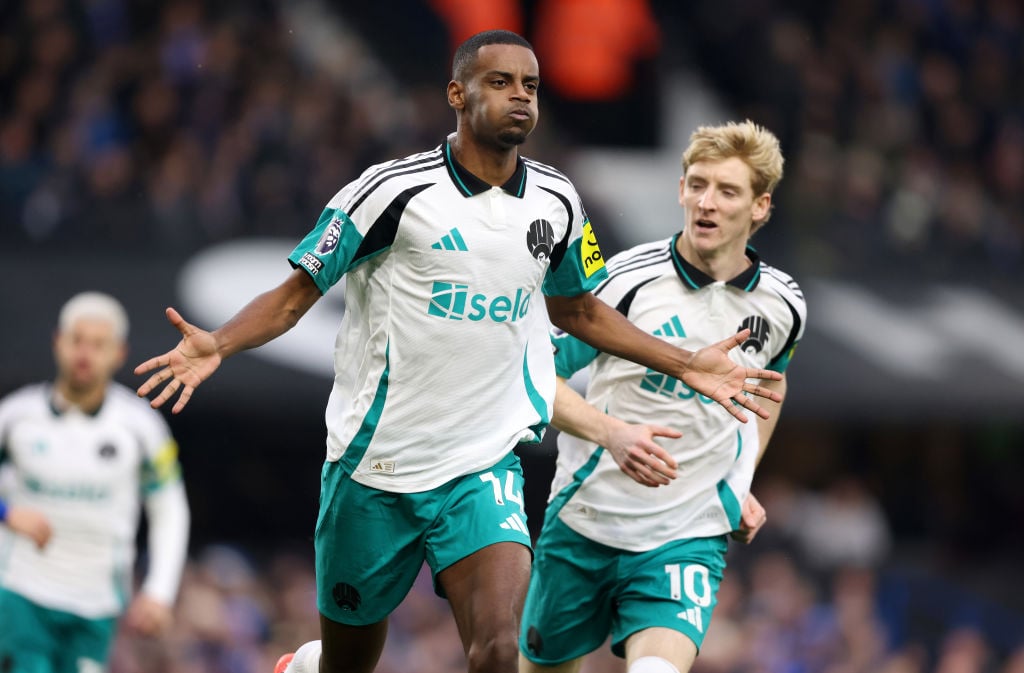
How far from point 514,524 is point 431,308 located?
2.74 ft

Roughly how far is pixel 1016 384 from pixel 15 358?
32.1 ft

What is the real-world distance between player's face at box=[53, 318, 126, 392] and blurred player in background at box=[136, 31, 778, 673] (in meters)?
3.23

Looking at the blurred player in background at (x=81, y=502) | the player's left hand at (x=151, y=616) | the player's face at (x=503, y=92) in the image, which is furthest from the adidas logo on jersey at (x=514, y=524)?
the blurred player in background at (x=81, y=502)

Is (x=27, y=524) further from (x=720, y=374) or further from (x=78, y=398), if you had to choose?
(x=720, y=374)

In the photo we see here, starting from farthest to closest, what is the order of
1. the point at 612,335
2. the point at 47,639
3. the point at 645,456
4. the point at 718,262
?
the point at 47,639 → the point at 718,262 → the point at 612,335 → the point at 645,456

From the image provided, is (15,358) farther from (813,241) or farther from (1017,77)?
(1017,77)

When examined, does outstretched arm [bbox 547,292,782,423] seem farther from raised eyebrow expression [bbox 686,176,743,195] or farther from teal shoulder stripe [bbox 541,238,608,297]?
raised eyebrow expression [bbox 686,176,743,195]

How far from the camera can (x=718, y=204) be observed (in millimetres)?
6996

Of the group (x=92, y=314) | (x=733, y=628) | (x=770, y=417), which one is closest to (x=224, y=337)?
(x=770, y=417)

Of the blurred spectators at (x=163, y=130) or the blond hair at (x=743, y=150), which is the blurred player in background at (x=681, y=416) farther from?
the blurred spectators at (x=163, y=130)

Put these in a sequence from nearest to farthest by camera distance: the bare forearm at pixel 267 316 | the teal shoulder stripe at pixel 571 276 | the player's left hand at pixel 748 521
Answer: the bare forearm at pixel 267 316, the teal shoulder stripe at pixel 571 276, the player's left hand at pixel 748 521

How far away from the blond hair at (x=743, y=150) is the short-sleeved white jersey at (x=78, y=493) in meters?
3.74

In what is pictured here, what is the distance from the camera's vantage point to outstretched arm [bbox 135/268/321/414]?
217 inches

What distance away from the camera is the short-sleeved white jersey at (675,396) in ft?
23.0
